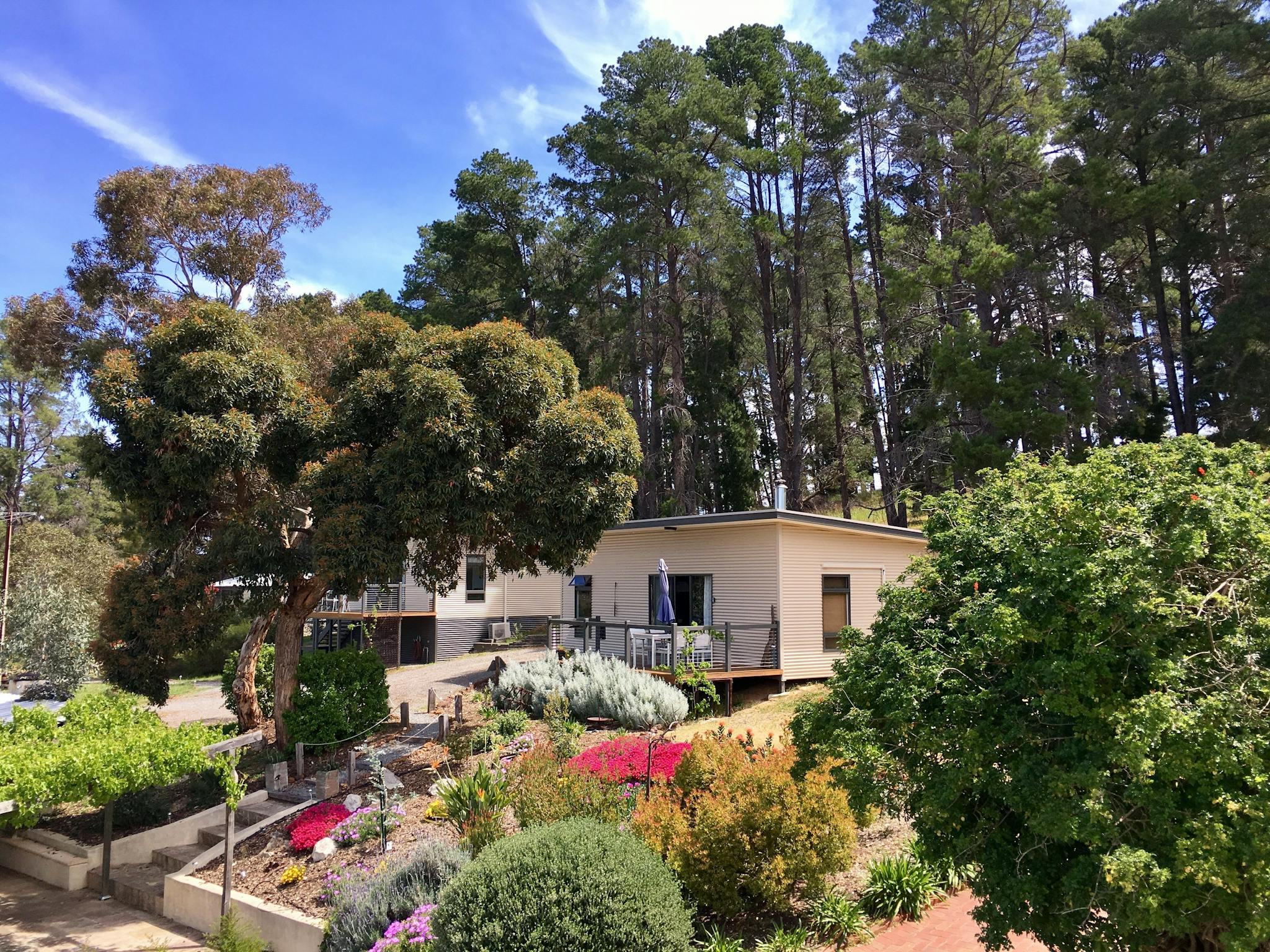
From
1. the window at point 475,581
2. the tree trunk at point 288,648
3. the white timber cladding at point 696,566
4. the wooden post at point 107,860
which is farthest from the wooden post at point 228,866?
the window at point 475,581

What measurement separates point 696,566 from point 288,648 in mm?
8468

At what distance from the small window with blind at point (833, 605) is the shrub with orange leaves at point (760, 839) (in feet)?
36.2

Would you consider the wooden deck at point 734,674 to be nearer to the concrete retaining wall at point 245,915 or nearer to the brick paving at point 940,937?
the concrete retaining wall at point 245,915

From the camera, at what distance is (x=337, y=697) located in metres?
13.1

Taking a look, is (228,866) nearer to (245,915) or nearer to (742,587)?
(245,915)

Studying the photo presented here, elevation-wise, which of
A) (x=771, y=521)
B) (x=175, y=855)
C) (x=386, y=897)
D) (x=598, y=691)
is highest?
(x=771, y=521)

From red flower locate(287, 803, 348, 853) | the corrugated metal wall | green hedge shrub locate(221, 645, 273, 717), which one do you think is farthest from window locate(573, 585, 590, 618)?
red flower locate(287, 803, 348, 853)

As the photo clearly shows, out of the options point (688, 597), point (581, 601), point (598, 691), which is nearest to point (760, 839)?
point (598, 691)

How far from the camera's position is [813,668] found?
17.2 m

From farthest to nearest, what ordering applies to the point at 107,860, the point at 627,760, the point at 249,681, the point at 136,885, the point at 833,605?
the point at 833,605 → the point at 249,681 → the point at 107,860 → the point at 136,885 → the point at 627,760

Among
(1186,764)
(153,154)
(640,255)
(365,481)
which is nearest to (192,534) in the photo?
(365,481)

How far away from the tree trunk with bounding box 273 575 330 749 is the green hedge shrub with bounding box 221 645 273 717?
6.71ft

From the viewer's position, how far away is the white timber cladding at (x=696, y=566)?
55.0 ft

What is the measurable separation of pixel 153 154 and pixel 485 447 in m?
18.1
